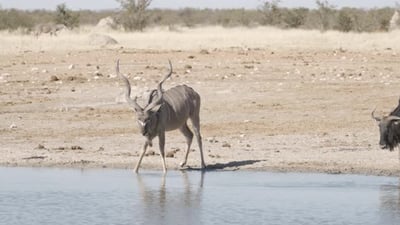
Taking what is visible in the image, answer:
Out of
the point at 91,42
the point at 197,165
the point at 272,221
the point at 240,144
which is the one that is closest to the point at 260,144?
the point at 240,144

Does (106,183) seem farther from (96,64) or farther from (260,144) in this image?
(96,64)

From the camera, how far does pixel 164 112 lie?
1518cm

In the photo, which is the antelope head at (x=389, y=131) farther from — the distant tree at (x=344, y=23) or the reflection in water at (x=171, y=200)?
the distant tree at (x=344, y=23)

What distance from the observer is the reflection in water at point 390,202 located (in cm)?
1176

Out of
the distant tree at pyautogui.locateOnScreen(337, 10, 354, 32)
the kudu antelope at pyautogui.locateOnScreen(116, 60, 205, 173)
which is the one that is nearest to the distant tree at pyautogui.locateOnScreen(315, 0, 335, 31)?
the distant tree at pyautogui.locateOnScreen(337, 10, 354, 32)

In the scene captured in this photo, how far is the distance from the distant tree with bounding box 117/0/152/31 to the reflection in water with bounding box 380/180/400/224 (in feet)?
127

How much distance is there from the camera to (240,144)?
56.6 feet

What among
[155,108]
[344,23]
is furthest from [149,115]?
[344,23]

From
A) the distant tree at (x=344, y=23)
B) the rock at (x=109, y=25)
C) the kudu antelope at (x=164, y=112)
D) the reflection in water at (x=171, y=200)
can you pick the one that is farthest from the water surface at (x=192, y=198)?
the rock at (x=109, y=25)

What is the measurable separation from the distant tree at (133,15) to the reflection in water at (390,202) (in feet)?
127

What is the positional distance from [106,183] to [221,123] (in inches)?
226

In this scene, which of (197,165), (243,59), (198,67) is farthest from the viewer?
(243,59)

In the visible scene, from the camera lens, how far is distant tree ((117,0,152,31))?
52406 mm

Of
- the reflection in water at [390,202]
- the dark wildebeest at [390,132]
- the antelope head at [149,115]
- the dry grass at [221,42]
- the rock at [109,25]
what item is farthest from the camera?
the rock at [109,25]
